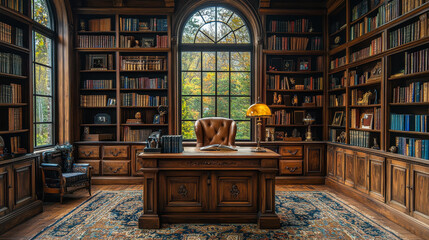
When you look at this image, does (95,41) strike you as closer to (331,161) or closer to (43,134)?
(43,134)

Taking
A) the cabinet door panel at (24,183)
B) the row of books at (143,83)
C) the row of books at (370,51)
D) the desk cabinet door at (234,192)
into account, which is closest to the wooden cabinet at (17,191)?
the cabinet door panel at (24,183)

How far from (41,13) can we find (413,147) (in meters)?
6.25

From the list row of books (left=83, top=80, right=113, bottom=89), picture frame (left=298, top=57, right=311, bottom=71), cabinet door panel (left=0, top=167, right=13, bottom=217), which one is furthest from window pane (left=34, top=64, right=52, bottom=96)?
picture frame (left=298, top=57, right=311, bottom=71)

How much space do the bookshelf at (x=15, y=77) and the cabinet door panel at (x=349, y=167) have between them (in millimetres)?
5045

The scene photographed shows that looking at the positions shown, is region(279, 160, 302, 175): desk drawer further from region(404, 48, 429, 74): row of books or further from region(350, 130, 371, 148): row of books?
region(404, 48, 429, 74): row of books

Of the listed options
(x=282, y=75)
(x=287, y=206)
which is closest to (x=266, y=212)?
(x=287, y=206)

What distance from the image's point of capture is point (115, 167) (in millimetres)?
5230

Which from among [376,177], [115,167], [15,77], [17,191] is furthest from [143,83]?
[376,177]

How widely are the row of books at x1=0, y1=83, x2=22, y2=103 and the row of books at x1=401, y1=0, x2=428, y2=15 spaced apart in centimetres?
535

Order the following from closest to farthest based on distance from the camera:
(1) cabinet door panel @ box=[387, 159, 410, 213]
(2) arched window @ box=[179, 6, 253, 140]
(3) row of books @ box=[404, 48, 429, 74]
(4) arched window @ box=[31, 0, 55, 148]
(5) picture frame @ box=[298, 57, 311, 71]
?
(3) row of books @ box=[404, 48, 429, 74], (1) cabinet door panel @ box=[387, 159, 410, 213], (4) arched window @ box=[31, 0, 55, 148], (5) picture frame @ box=[298, 57, 311, 71], (2) arched window @ box=[179, 6, 253, 140]

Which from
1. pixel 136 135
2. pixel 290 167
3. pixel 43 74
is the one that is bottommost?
pixel 290 167

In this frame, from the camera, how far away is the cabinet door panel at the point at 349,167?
14.3 ft

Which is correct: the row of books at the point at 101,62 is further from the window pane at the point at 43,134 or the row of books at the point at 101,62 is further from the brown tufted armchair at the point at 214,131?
the brown tufted armchair at the point at 214,131

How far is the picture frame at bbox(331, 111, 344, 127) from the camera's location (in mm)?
5016
